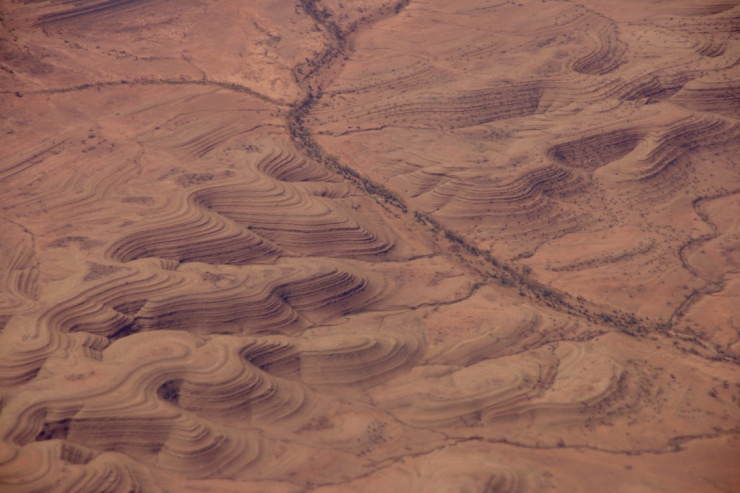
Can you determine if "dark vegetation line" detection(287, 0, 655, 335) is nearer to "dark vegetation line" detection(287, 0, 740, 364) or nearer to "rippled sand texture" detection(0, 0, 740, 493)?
"dark vegetation line" detection(287, 0, 740, 364)

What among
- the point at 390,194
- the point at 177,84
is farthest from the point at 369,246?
the point at 177,84

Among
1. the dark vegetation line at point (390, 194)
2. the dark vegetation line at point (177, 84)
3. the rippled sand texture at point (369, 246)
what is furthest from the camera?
the dark vegetation line at point (177, 84)

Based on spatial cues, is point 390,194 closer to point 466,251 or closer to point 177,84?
point 466,251

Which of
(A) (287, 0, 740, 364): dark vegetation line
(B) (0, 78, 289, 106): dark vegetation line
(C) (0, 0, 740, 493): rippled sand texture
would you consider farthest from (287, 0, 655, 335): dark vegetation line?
(B) (0, 78, 289, 106): dark vegetation line

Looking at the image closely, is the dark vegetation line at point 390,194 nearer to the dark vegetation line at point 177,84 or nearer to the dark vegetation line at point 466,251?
the dark vegetation line at point 466,251

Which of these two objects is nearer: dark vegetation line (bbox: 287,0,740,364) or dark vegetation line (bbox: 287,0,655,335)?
dark vegetation line (bbox: 287,0,740,364)

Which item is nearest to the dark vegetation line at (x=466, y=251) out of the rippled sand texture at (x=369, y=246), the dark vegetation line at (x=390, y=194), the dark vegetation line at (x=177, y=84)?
the dark vegetation line at (x=390, y=194)

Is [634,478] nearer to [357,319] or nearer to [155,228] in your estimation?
[357,319]

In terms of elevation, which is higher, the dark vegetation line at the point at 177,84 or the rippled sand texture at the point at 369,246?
the dark vegetation line at the point at 177,84
